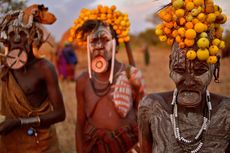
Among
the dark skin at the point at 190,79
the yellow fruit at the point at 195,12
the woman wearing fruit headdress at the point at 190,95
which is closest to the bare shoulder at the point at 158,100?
the woman wearing fruit headdress at the point at 190,95

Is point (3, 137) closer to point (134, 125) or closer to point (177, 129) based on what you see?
point (134, 125)

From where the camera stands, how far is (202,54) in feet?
10.5

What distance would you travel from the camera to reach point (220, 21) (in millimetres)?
3334

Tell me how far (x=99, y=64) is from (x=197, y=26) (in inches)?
85.5

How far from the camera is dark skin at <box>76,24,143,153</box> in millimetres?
5188

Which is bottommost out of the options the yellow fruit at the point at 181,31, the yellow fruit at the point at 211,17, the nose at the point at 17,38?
the nose at the point at 17,38

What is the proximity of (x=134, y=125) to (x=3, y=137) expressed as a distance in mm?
1311

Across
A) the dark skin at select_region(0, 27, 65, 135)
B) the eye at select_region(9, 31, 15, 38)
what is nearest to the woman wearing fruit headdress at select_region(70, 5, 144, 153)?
the dark skin at select_region(0, 27, 65, 135)

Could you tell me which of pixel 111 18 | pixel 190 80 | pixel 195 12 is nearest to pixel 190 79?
pixel 190 80

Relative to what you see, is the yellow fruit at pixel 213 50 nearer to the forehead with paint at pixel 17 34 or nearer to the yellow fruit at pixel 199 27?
the yellow fruit at pixel 199 27

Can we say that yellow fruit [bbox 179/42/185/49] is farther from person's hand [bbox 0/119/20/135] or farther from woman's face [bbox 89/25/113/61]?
person's hand [bbox 0/119/20/135]

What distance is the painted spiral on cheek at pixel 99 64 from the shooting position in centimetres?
524

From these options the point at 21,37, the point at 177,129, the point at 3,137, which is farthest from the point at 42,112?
the point at 177,129

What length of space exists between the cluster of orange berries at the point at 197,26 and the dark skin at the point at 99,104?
6.54 ft
